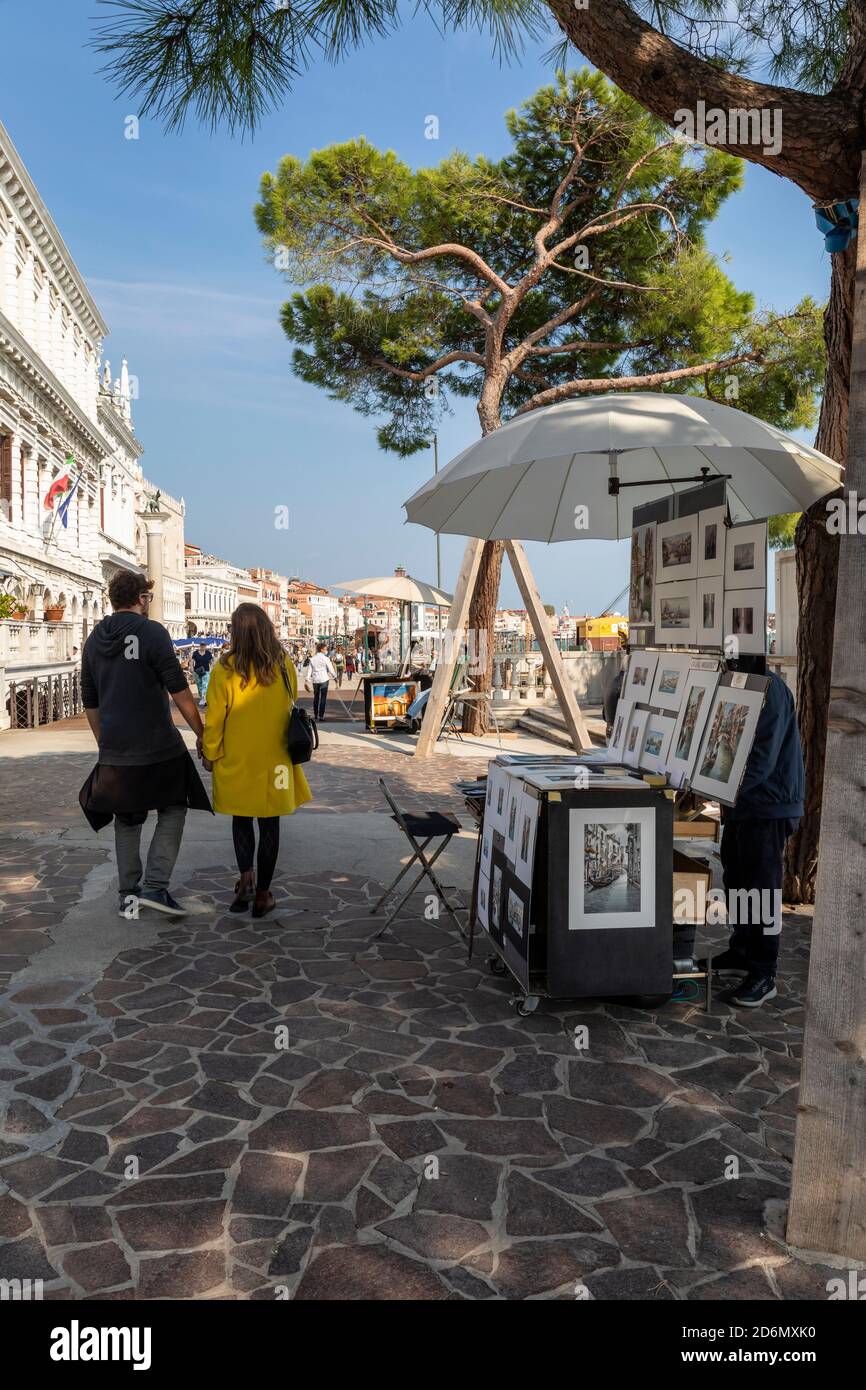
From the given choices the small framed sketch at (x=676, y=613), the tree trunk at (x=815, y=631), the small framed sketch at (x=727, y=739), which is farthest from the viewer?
the tree trunk at (x=815, y=631)

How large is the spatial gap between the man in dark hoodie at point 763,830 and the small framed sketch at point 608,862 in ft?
1.74

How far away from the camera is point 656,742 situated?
4281mm

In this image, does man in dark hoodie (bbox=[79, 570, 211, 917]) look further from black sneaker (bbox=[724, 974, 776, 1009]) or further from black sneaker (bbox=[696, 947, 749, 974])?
black sneaker (bbox=[724, 974, 776, 1009])

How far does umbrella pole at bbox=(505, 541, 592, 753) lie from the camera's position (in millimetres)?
13542

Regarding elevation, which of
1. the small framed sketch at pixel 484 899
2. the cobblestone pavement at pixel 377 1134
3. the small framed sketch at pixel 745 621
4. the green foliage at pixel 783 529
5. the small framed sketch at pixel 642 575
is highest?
the green foliage at pixel 783 529

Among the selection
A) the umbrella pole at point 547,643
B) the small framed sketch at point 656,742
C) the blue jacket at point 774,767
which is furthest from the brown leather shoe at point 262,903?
the umbrella pole at point 547,643

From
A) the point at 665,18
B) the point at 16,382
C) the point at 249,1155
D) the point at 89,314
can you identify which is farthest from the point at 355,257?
the point at 89,314

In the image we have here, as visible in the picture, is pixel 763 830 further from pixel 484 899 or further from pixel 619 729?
pixel 484 899

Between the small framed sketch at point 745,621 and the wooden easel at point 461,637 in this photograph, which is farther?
the wooden easel at point 461,637

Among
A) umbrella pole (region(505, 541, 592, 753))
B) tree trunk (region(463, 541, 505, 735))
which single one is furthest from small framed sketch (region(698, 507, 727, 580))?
tree trunk (region(463, 541, 505, 735))

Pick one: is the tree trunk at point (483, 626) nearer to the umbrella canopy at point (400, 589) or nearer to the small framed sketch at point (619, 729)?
the umbrella canopy at point (400, 589)

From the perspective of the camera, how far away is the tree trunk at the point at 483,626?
14.8 m

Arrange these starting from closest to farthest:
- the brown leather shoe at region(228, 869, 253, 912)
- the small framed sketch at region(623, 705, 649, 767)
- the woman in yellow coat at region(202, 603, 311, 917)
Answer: the small framed sketch at region(623, 705, 649, 767)
the woman in yellow coat at region(202, 603, 311, 917)
the brown leather shoe at region(228, 869, 253, 912)

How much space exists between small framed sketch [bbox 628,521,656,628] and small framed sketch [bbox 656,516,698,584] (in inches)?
2.5
